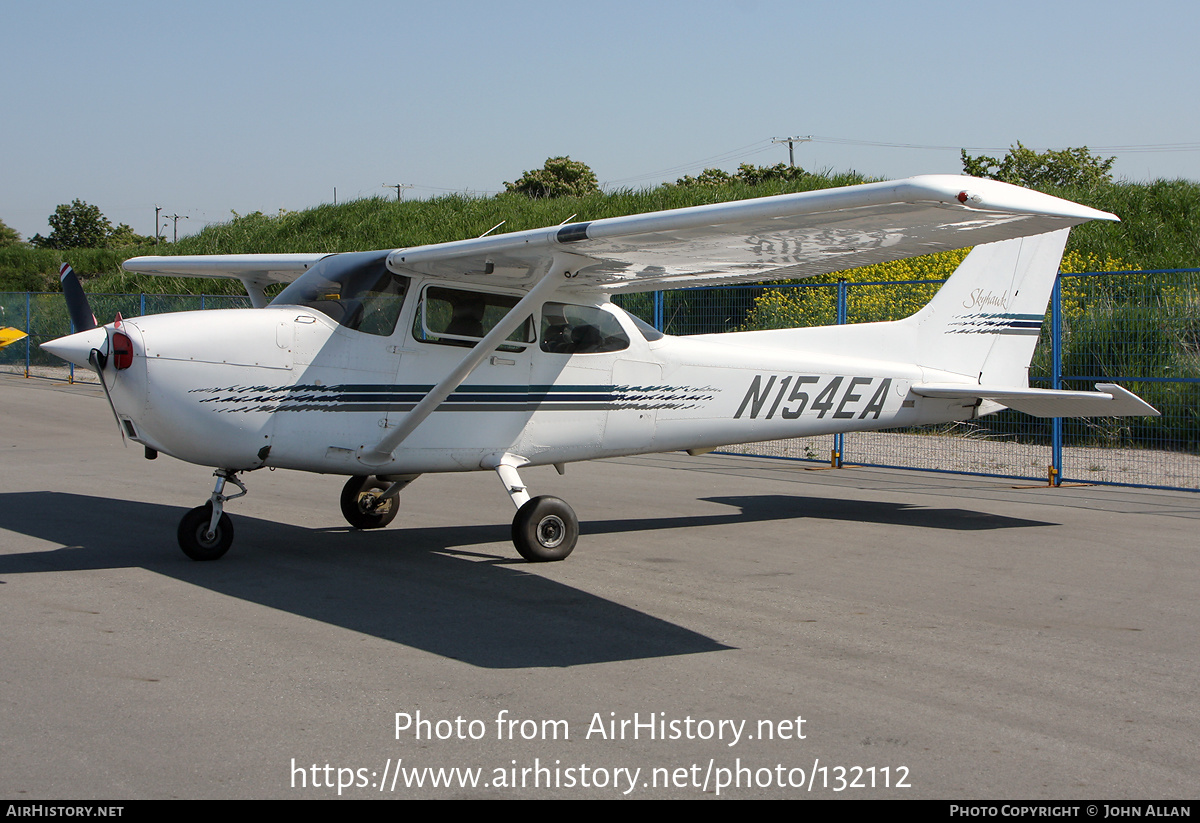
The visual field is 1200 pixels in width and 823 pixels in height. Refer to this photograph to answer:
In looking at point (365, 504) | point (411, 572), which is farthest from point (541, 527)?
point (365, 504)

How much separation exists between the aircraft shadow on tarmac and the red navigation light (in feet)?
4.45

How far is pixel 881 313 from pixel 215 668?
1166cm

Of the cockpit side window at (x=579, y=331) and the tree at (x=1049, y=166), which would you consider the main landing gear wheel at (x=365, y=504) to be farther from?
the tree at (x=1049, y=166)

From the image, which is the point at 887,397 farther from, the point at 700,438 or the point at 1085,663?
the point at 1085,663

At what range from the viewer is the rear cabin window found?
710cm

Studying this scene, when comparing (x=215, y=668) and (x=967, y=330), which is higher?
(x=967, y=330)

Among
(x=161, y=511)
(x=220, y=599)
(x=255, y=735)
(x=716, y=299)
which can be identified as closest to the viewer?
(x=255, y=735)

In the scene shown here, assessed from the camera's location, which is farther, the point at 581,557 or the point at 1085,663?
the point at 581,557

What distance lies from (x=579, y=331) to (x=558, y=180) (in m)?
47.0

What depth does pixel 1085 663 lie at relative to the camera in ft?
15.8

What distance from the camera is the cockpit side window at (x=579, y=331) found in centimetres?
759

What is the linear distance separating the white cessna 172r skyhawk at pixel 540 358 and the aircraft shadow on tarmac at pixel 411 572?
19.2 inches

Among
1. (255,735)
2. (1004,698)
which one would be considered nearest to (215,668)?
(255,735)

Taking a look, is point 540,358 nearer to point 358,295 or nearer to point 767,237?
point 358,295
